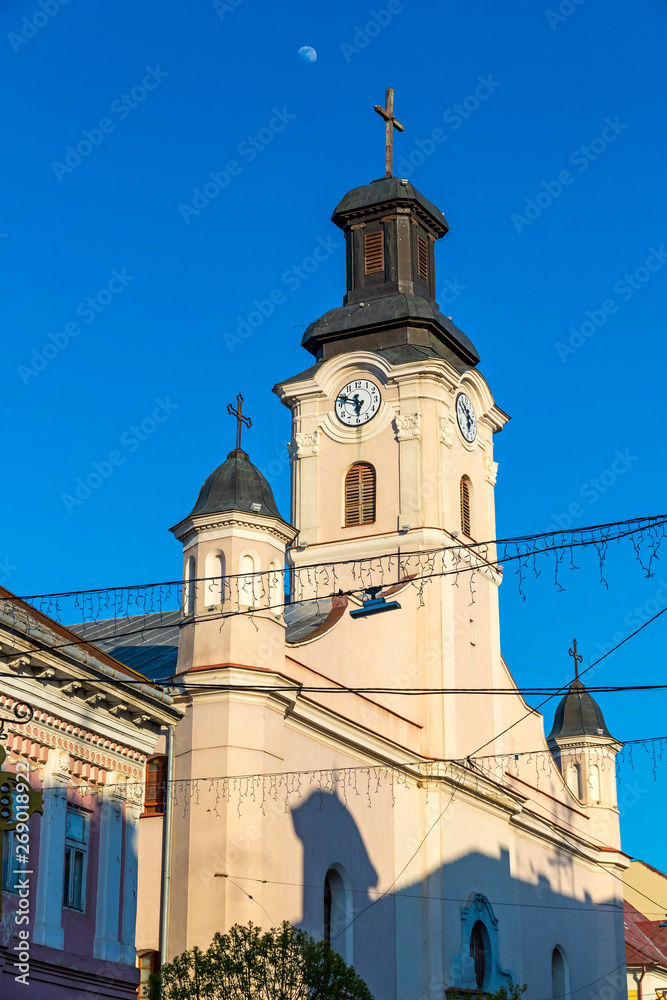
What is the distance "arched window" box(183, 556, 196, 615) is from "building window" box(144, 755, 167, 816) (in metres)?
3.24

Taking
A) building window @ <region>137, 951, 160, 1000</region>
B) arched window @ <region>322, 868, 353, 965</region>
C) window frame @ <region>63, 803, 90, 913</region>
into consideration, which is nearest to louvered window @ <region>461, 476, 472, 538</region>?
arched window @ <region>322, 868, 353, 965</region>

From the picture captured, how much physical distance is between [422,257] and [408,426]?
22.5ft

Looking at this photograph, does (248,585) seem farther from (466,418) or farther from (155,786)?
(466,418)

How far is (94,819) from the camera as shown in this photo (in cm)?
2595

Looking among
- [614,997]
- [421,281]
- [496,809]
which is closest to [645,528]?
[496,809]

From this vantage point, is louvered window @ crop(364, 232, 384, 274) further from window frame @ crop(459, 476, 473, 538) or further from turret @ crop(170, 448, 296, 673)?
turret @ crop(170, 448, 296, 673)

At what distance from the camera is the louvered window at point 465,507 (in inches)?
1740

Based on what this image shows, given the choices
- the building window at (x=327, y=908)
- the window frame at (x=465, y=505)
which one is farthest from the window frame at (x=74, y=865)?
the window frame at (x=465, y=505)

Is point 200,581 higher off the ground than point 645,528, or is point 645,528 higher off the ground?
point 200,581

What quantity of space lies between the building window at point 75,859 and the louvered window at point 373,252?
81.0 feet

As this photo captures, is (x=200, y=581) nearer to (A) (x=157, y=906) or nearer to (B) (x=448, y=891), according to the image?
(A) (x=157, y=906)

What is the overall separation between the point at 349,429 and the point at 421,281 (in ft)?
19.0

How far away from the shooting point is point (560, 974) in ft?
152

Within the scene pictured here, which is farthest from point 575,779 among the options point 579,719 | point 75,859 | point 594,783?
point 75,859
